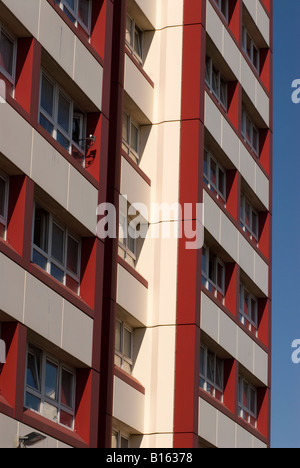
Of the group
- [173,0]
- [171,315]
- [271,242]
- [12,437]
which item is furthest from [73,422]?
[271,242]

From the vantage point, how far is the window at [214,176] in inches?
1379

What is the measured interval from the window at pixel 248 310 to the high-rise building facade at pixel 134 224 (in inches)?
2.6

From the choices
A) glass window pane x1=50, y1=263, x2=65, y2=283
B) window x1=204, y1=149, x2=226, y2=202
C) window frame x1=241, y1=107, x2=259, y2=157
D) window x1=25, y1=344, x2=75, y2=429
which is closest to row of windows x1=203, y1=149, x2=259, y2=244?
window x1=204, y1=149, x2=226, y2=202

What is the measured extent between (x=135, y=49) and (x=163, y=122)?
2.22 m

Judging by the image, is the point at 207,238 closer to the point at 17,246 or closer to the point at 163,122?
the point at 163,122

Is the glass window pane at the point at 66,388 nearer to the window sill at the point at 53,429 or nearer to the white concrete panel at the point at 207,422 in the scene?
the window sill at the point at 53,429

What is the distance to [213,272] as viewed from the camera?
3519cm

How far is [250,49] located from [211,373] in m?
13.0

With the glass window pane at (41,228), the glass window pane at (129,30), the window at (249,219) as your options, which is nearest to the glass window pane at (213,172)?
the window at (249,219)

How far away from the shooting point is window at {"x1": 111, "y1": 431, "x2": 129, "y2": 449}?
28342 millimetres

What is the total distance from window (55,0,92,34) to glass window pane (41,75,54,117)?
6.95 feet

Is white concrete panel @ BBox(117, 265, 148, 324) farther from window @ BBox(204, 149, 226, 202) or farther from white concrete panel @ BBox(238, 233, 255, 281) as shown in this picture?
white concrete panel @ BBox(238, 233, 255, 281)

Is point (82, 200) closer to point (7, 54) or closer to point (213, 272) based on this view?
point (7, 54)

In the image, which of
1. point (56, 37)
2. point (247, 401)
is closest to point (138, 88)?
point (56, 37)
